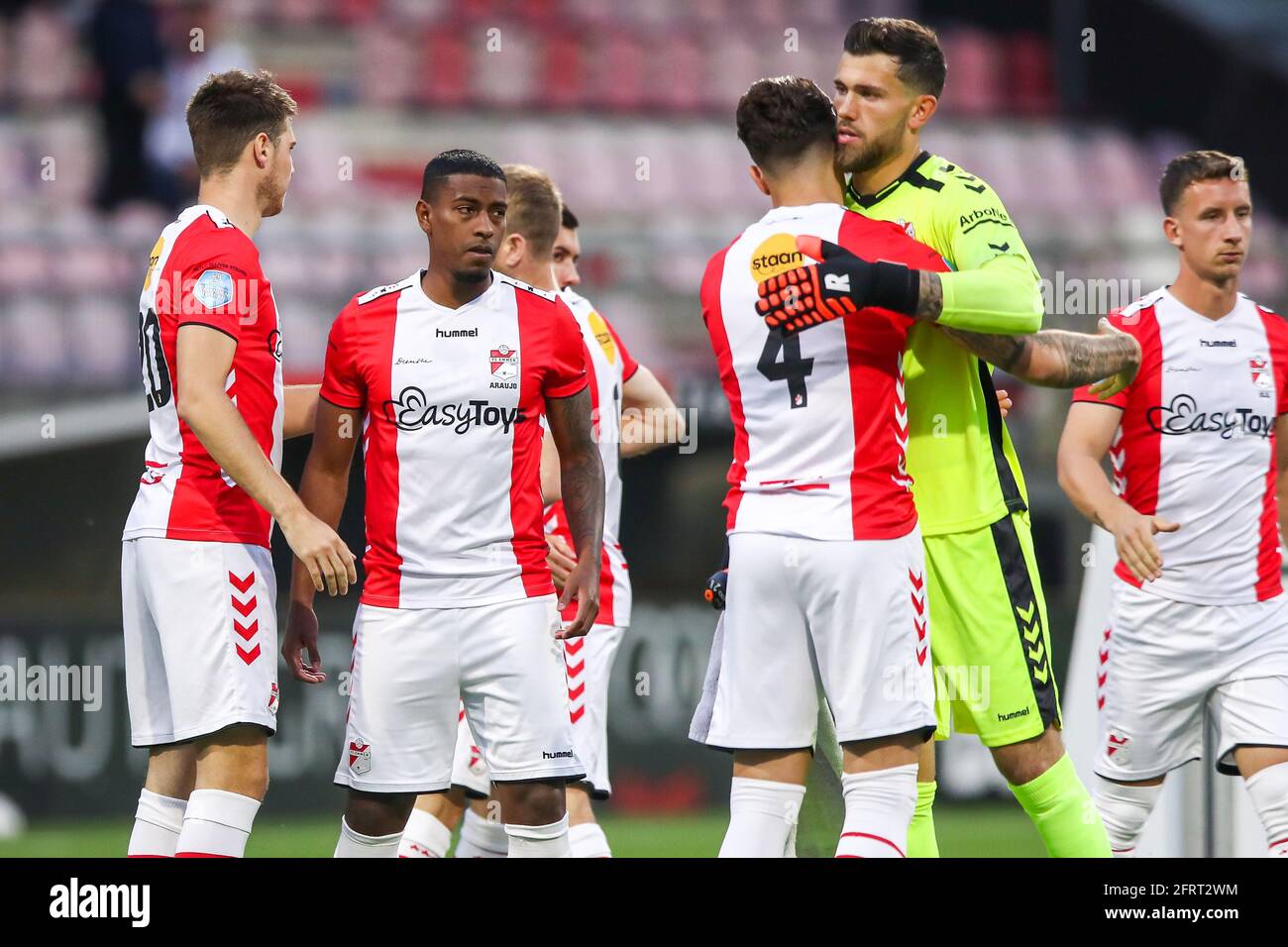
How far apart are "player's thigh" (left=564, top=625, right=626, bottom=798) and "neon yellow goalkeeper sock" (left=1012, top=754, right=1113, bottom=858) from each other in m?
1.49

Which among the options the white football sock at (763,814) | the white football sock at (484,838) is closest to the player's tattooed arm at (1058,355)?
the white football sock at (763,814)

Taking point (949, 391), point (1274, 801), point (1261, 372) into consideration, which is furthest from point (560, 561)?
point (1261, 372)

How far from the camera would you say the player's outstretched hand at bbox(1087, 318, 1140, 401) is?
4.61 meters

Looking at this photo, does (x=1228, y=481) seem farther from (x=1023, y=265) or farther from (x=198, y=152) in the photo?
(x=198, y=152)

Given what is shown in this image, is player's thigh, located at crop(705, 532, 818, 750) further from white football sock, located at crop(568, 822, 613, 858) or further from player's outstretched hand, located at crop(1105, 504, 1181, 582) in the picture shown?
white football sock, located at crop(568, 822, 613, 858)

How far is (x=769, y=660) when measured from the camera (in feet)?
14.0

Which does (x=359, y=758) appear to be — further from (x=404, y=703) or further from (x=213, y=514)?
(x=213, y=514)

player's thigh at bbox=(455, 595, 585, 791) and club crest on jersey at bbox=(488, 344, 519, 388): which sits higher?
club crest on jersey at bbox=(488, 344, 519, 388)

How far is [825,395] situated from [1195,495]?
1.76 m

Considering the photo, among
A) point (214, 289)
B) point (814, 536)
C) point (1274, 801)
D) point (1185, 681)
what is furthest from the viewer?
point (1185, 681)

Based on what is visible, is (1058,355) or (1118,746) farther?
(1118,746)

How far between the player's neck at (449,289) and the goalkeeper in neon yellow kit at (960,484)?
3.48ft

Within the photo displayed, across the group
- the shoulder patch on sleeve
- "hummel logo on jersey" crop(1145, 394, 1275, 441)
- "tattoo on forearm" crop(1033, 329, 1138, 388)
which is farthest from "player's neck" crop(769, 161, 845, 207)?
"hummel logo on jersey" crop(1145, 394, 1275, 441)
